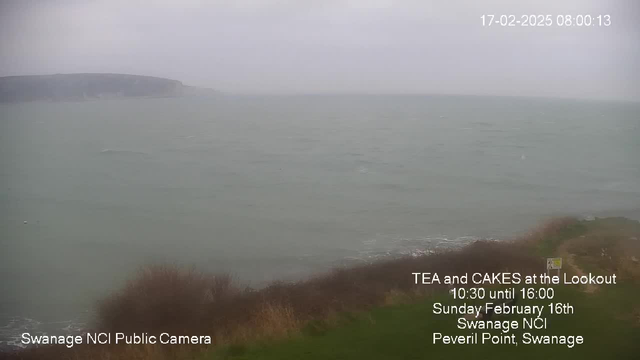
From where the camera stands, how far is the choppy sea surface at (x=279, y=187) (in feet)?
37.3

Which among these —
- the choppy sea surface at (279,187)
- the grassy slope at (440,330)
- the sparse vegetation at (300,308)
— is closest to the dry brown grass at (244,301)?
the sparse vegetation at (300,308)

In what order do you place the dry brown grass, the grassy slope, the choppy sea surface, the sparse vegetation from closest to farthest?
the grassy slope
the sparse vegetation
the dry brown grass
the choppy sea surface

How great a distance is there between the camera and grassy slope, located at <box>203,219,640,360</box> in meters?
5.91

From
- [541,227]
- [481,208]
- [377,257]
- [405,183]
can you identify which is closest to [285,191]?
[405,183]

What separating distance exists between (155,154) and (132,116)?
7.66 m

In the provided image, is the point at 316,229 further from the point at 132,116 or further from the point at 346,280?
the point at 132,116

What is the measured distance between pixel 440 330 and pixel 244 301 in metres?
3.57

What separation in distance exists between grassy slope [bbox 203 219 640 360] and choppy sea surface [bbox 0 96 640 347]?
433 cm

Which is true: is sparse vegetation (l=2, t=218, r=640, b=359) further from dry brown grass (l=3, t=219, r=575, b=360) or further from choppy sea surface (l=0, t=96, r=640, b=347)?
choppy sea surface (l=0, t=96, r=640, b=347)

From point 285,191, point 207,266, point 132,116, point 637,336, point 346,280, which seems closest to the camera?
point 637,336

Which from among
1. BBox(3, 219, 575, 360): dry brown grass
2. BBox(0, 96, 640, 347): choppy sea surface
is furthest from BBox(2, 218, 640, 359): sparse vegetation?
BBox(0, 96, 640, 347): choppy sea surface

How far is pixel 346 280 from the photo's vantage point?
28.3ft

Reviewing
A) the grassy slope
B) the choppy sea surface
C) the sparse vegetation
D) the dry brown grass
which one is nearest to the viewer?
the grassy slope

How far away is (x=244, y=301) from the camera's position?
24.8 ft
